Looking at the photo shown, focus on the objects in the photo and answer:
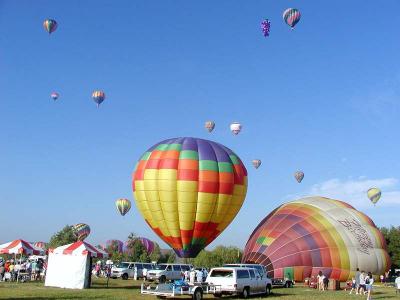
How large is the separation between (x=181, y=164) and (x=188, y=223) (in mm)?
4512

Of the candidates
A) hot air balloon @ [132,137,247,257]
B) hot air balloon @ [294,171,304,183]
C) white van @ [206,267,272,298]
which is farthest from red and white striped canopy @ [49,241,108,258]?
hot air balloon @ [294,171,304,183]

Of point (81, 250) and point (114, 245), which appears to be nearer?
point (81, 250)

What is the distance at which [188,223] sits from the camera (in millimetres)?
38188

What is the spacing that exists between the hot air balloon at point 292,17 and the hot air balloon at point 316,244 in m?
14.6

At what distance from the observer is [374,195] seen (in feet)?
174

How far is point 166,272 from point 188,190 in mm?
6338

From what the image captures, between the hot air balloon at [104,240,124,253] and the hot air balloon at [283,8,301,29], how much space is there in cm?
7145

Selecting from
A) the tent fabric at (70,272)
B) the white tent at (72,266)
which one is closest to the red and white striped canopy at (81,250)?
the white tent at (72,266)

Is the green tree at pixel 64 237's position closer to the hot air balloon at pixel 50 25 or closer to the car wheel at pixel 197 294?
the hot air balloon at pixel 50 25

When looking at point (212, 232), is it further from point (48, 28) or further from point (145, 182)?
point (48, 28)

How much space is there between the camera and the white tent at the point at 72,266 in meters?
27.6

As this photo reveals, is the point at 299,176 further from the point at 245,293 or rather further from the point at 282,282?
the point at 245,293

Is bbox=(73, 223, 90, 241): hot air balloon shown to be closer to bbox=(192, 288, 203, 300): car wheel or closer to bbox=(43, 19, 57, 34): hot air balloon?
bbox=(43, 19, 57, 34): hot air balloon

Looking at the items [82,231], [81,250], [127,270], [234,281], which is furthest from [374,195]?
[82,231]
